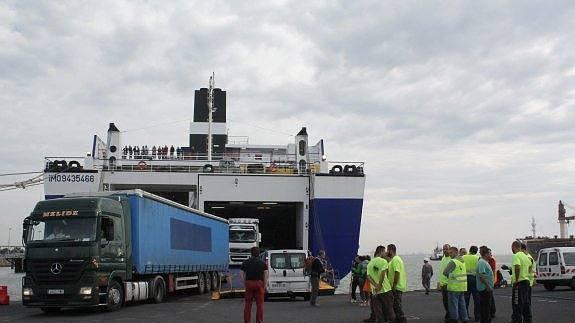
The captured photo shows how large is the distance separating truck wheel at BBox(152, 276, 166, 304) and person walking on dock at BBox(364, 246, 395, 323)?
798 cm

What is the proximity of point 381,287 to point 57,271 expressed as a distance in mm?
7750

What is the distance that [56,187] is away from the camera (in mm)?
29547

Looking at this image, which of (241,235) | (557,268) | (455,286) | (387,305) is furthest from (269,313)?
(241,235)

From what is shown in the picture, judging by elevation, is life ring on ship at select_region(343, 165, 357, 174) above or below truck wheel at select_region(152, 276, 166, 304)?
above

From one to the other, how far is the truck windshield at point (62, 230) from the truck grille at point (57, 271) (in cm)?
53

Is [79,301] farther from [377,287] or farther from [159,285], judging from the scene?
[377,287]

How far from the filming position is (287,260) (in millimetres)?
20516

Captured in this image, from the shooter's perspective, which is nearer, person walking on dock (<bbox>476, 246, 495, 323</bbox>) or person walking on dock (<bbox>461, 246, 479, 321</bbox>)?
person walking on dock (<bbox>476, 246, 495, 323</bbox>)

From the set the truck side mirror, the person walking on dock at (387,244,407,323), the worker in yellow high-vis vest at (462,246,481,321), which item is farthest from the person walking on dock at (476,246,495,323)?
the truck side mirror

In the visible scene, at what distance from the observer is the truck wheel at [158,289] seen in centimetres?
1814

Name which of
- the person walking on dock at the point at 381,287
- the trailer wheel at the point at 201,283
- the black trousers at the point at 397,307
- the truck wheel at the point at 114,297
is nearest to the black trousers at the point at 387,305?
the person walking on dock at the point at 381,287

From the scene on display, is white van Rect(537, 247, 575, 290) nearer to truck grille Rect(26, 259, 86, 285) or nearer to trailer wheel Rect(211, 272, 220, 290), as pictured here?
trailer wheel Rect(211, 272, 220, 290)

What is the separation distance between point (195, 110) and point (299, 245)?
17.8 meters

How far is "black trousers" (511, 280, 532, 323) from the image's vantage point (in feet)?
36.8
